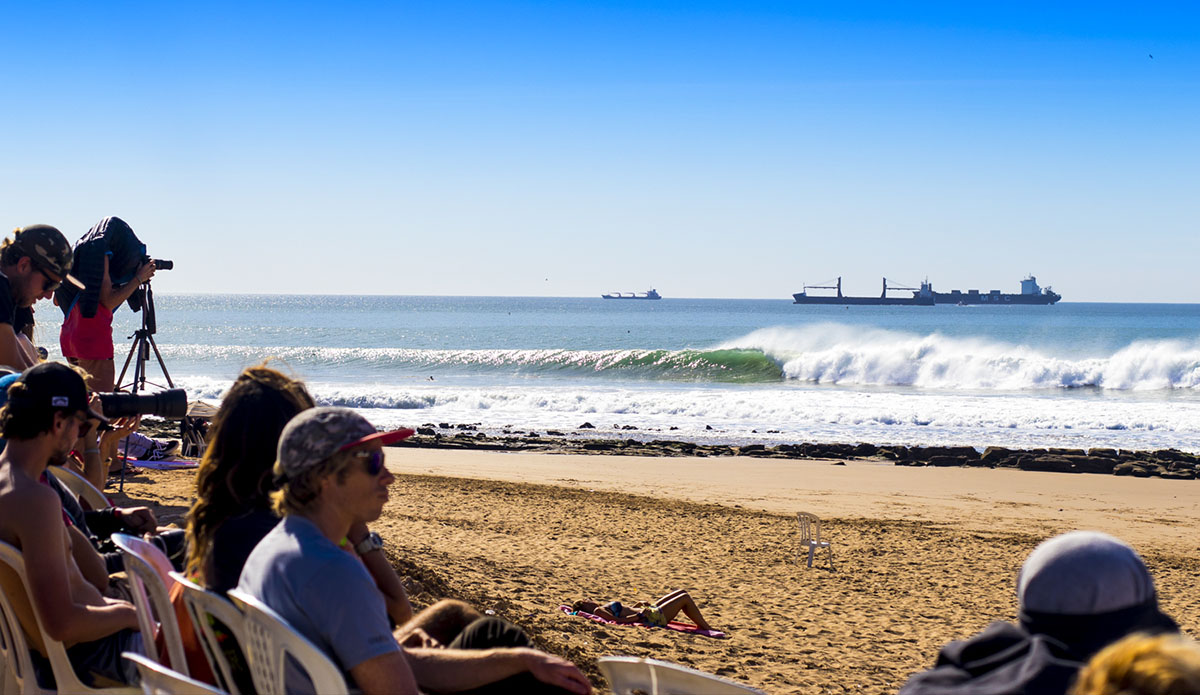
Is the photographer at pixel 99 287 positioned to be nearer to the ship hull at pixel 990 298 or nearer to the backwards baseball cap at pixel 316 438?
the backwards baseball cap at pixel 316 438

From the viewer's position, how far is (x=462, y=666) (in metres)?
2.47

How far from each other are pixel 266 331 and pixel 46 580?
77.1 meters

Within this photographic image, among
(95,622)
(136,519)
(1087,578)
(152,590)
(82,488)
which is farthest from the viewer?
(82,488)

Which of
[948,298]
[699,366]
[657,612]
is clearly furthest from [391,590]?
[948,298]

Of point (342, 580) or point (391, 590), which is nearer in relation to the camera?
point (342, 580)

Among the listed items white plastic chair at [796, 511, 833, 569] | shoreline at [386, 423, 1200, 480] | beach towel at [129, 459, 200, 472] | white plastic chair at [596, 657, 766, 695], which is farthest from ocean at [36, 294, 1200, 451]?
white plastic chair at [796, 511, 833, 569]

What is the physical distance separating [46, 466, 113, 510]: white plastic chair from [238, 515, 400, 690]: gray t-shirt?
1.95 metres

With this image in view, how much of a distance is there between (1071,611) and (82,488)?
3.39 m

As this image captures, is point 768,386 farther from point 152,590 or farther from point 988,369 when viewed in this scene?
point 152,590

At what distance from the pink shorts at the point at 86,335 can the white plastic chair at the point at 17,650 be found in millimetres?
3498

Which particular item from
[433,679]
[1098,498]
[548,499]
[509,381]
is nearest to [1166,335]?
[509,381]

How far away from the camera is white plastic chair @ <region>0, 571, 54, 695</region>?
284 cm

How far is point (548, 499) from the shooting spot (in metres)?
10.2

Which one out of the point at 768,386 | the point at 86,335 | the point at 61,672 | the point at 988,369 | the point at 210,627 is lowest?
the point at 768,386
